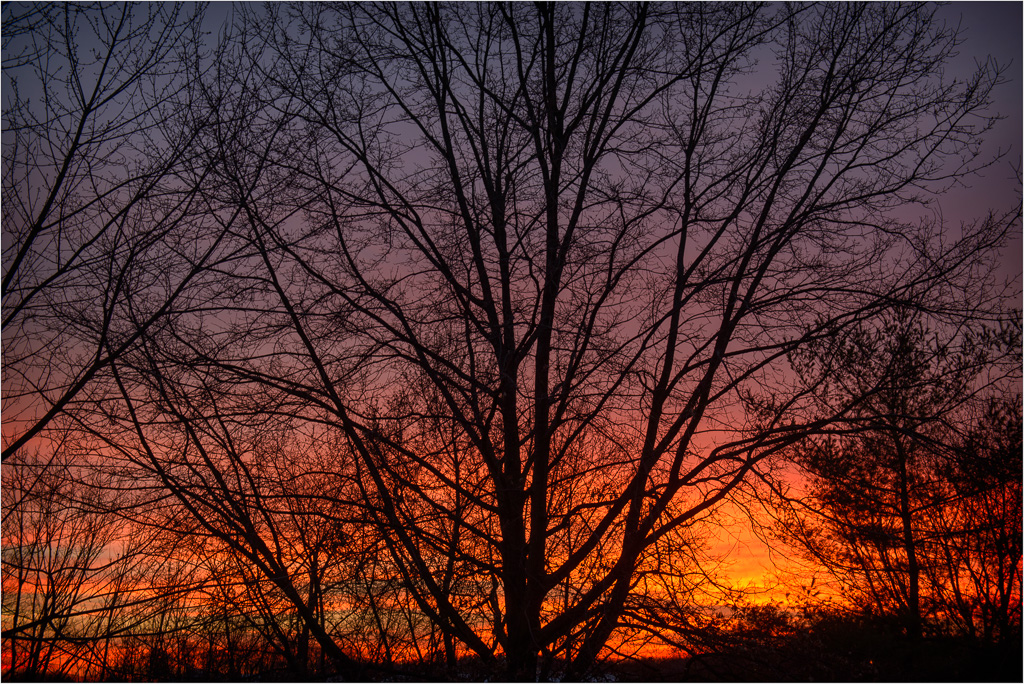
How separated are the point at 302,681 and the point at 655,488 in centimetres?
391

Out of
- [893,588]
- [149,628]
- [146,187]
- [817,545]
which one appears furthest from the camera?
[817,545]

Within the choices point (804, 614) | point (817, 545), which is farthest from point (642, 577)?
point (817, 545)

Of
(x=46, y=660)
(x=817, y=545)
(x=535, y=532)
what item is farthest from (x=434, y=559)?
(x=817, y=545)

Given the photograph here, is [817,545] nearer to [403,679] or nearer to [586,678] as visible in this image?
[586,678]

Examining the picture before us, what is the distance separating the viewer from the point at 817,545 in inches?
360

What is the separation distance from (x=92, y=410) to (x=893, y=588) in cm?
898

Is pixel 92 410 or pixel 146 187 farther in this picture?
pixel 92 410

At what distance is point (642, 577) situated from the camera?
5582 millimetres

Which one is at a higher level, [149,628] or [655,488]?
[655,488]

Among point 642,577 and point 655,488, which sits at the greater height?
point 655,488

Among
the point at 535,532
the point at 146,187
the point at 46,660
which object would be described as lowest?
the point at 46,660

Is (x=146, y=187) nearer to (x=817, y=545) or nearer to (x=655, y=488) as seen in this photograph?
(x=655, y=488)

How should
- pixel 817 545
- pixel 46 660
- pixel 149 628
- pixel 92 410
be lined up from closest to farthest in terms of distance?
pixel 92 410 → pixel 46 660 → pixel 149 628 → pixel 817 545

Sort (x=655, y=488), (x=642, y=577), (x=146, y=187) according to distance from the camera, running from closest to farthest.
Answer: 1. (x=146, y=187)
2. (x=655, y=488)
3. (x=642, y=577)
